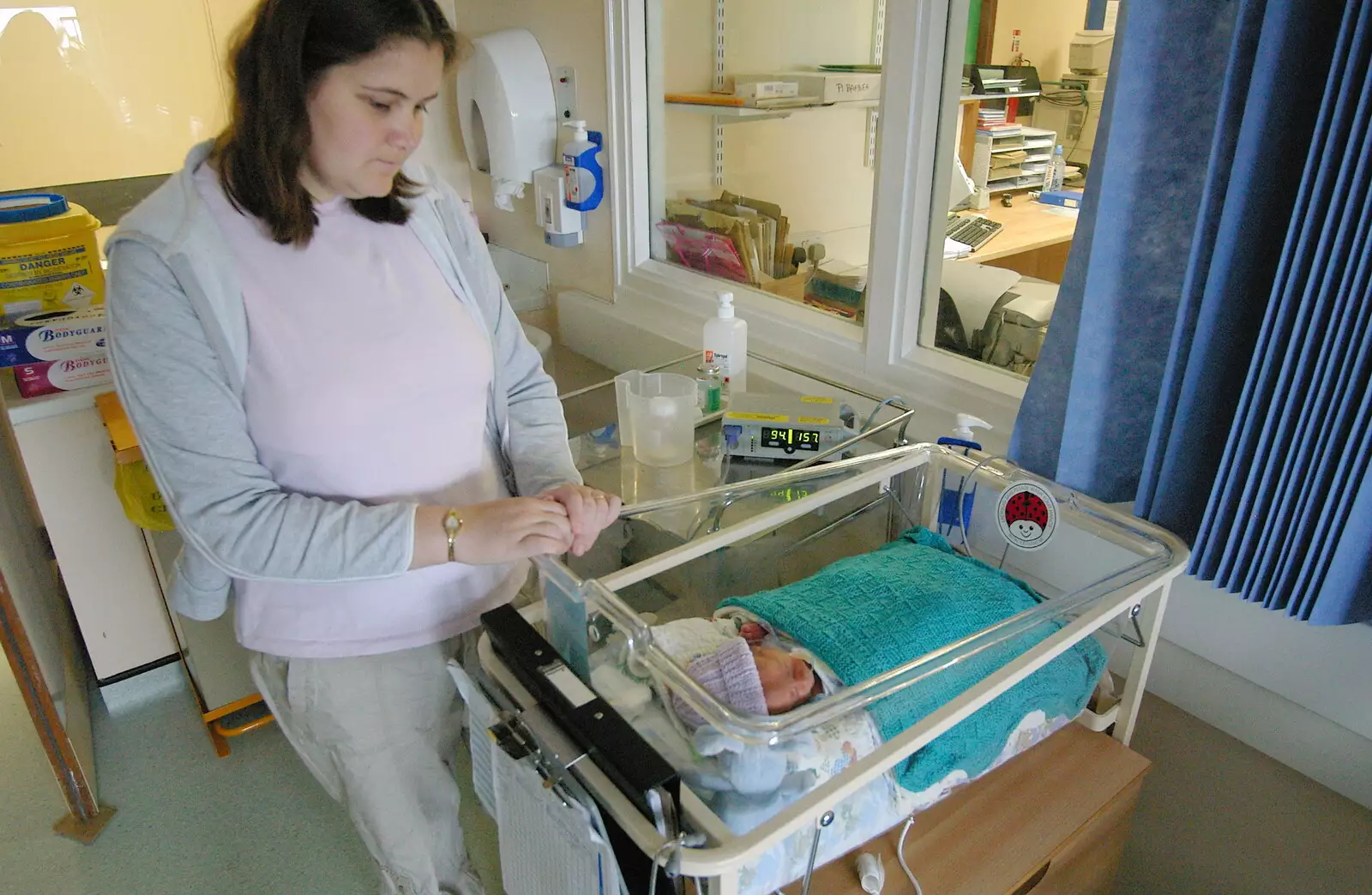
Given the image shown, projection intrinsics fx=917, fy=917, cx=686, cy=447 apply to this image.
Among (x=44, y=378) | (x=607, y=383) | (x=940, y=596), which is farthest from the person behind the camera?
(x=607, y=383)

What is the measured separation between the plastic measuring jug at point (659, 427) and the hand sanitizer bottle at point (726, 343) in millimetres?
136

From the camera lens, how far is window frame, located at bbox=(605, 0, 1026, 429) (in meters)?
1.49

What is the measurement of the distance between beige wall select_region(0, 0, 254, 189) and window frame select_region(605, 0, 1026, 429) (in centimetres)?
87

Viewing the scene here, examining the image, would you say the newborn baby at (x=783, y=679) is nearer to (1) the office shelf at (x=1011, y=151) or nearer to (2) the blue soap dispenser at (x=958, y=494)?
(2) the blue soap dispenser at (x=958, y=494)

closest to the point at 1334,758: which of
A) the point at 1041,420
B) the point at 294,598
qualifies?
the point at 1041,420

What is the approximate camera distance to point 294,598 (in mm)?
1095

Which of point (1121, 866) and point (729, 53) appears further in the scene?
point (729, 53)

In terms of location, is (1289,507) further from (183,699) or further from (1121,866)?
(183,699)

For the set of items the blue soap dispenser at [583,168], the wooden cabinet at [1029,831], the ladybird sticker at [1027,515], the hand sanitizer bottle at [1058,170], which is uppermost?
the blue soap dispenser at [583,168]

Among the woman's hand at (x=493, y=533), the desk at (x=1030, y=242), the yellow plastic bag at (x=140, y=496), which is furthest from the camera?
the desk at (x=1030, y=242)

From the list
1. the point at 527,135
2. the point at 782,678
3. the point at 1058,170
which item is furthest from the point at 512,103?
the point at 1058,170

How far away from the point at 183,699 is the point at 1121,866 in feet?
6.24

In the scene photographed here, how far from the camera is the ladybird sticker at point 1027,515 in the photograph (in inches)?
47.2

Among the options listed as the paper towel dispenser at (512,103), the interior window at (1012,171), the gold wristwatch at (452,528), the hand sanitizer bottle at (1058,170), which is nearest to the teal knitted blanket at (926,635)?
the gold wristwatch at (452,528)
